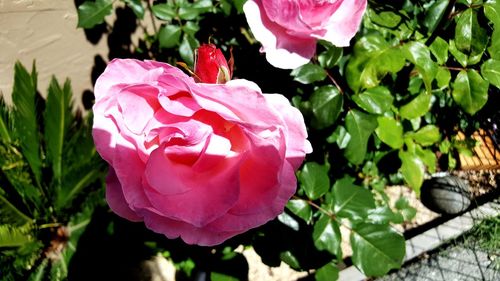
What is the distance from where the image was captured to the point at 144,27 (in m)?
2.11

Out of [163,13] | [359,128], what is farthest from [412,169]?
[163,13]

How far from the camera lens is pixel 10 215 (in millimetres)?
1798

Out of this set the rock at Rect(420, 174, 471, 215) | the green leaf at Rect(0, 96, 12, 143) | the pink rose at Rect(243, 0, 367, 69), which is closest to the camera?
the pink rose at Rect(243, 0, 367, 69)

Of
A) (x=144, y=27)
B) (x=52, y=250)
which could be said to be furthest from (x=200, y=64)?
(x=52, y=250)

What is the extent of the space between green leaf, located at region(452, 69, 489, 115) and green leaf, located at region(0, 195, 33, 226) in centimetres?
185

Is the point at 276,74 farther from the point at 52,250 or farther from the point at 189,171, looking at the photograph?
the point at 52,250

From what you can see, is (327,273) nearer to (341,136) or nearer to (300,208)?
(300,208)

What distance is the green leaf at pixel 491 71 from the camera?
40.1 inches

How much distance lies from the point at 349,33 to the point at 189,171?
438 millimetres

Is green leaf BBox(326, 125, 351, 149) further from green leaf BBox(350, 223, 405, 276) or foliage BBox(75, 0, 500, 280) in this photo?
green leaf BBox(350, 223, 405, 276)

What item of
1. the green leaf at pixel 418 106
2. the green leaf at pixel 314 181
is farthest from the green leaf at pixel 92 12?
the green leaf at pixel 418 106

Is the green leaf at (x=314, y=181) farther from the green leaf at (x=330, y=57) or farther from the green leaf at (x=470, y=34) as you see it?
the green leaf at (x=470, y=34)

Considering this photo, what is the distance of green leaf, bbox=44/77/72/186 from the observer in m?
1.73

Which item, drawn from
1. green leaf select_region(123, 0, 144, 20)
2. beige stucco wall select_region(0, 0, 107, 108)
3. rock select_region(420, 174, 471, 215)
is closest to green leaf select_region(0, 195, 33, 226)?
beige stucco wall select_region(0, 0, 107, 108)
